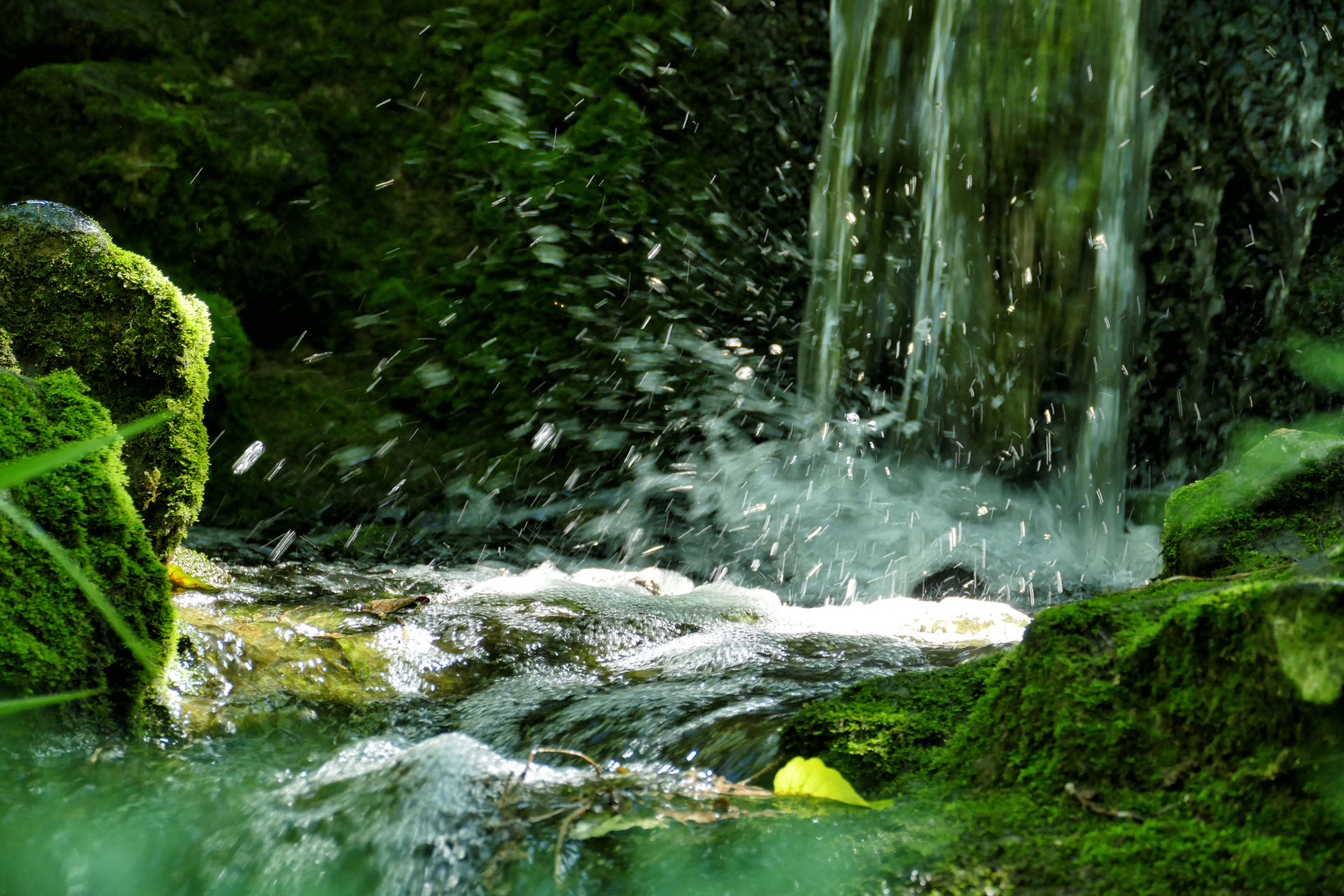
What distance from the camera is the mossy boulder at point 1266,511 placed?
219 cm

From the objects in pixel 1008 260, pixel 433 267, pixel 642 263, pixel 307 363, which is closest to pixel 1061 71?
pixel 1008 260

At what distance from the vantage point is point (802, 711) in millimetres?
1854

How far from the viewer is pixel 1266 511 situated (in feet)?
7.52

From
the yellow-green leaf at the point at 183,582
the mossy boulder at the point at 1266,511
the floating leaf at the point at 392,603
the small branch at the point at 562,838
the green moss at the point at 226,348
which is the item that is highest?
the green moss at the point at 226,348

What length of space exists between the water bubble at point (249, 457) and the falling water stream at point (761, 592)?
0.58m

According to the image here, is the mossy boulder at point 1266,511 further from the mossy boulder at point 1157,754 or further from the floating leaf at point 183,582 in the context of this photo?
the floating leaf at point 183,582

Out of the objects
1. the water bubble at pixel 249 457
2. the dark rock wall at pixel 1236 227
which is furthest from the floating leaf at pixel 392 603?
the dark rock wall at pixel 1236 227

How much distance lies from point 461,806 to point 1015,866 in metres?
0.93

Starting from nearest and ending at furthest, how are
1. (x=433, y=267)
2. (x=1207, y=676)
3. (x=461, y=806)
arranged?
(x=1207, y=676) → (x=461, y=806) → (x=433, y=267)

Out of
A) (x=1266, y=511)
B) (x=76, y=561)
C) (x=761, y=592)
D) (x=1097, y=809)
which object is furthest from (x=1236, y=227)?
(x=76, y=561)

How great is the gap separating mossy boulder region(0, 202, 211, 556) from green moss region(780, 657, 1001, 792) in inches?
87.5

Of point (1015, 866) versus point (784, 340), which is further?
point (784, 340)

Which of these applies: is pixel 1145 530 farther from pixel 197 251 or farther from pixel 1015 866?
pixel 197 251

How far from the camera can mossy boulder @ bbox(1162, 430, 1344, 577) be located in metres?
2.19
